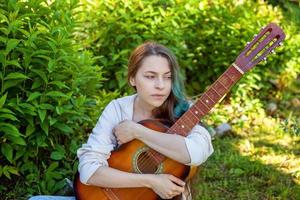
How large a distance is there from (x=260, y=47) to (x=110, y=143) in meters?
0.87

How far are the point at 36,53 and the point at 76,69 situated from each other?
0.33 meters

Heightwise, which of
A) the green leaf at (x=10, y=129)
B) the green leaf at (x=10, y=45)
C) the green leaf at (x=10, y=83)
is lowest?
the green leaf at (x=10, y=129)

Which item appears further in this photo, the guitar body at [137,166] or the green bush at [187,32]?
the green bush at [187,32]

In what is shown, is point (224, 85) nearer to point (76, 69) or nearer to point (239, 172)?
point (76, 69)

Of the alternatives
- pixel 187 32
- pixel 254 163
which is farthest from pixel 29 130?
pixel 187 32

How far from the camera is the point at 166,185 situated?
2.60 m

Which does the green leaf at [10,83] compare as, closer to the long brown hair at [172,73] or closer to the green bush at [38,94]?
the green bush at [38,94]

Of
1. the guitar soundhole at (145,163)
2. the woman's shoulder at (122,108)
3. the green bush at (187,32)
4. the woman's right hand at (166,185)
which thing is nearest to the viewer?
the woman's right hand at (166,185)

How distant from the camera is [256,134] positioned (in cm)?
522

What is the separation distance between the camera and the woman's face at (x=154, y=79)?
2713mm

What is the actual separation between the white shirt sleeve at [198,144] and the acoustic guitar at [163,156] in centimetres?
4

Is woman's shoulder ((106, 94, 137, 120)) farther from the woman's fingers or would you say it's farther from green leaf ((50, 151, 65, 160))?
green leaf ((50, 151, 65, 160))

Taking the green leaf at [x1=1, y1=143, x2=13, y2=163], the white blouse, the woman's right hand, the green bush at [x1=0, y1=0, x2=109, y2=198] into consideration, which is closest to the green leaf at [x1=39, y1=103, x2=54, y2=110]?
the green bush at [x1=0, y1=0, x2=109, y2=198]

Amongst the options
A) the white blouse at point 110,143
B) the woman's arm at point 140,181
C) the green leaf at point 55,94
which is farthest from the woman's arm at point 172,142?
the green leaf at point 55,94
